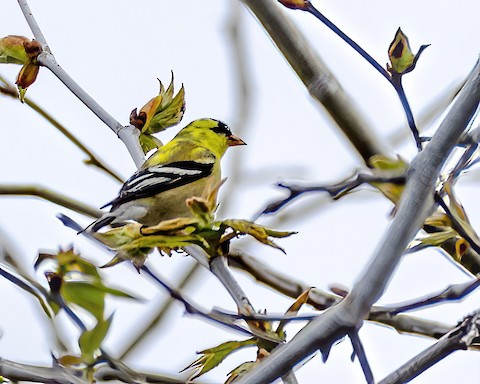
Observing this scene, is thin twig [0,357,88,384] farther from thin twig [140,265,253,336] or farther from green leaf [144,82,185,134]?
green leaf [144,82,185,134]

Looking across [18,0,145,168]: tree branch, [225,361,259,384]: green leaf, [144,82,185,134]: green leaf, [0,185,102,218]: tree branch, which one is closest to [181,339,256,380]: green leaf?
[225,361,259,384]: green leaf

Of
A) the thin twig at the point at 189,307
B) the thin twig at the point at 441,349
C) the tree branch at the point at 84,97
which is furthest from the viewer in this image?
the tree branch at the point at 84,97

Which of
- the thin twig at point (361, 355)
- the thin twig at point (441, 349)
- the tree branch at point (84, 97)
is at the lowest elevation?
the thin twig at point (441, 349)

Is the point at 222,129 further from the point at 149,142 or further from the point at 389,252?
the point at 389,252

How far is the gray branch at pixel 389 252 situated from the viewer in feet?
2.06

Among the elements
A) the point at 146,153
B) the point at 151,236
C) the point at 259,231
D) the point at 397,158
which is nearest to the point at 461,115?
the point at 397,158

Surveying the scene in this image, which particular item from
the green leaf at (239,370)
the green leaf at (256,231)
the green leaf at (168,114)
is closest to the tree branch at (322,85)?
the green leaf at (168,114)

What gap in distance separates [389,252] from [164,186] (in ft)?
4.31

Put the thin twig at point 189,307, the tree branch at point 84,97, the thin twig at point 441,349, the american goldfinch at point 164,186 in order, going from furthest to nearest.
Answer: the american goldfinch at point 164,186 < the tree branch at point 84,97 < the thin twig at point 189,307 < the thin twig at point 441,349

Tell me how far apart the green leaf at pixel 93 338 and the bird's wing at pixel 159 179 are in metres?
0.91

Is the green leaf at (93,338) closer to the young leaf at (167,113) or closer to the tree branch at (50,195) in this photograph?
the young leaf at (167,113)

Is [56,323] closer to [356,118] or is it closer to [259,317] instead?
[259,317]

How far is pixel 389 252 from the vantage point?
625mm

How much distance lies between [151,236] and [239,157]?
1.70 meters
